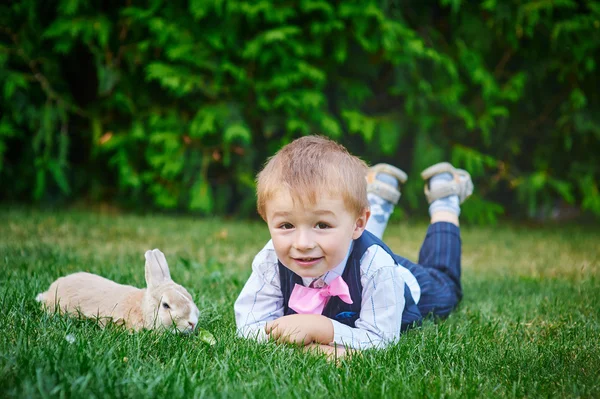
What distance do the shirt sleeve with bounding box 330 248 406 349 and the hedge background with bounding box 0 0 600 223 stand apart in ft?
12.4

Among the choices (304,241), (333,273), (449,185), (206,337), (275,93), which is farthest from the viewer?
(275,93)

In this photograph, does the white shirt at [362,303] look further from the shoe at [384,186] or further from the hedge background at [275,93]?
the hedge background at [275,93]

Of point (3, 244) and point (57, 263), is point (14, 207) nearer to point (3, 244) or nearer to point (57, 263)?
point (3, 244)

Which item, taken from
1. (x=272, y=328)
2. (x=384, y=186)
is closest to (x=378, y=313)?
(x=272, y=328)

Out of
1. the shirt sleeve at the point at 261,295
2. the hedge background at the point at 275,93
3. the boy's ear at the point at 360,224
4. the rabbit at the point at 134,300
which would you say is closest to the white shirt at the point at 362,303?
the shirt sleeve at the point at 261,295

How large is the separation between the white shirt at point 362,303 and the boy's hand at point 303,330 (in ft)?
0.11

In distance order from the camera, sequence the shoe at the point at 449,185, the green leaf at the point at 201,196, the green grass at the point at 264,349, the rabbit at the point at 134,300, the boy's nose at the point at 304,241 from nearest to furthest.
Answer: the green grass at the point at 264,349 → the boy's nose at the point at 304,241 → the rabbit at the point at 134,300 → the shoe at the point at 449,185 → the green leaf at the point at 201,196

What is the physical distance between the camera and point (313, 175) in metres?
2.08

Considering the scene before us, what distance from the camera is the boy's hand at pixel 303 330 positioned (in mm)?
2182

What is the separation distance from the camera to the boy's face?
2.07m

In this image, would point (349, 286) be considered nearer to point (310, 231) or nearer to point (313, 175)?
point (310, 231)

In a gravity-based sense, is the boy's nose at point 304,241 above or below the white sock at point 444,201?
below

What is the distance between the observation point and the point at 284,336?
7.22 feet

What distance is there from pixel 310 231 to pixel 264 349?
0.45 metres
